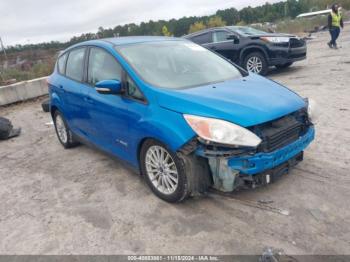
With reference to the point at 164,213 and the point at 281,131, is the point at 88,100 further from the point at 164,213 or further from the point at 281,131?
the point at 281,131

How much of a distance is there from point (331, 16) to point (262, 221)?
13.5 meters

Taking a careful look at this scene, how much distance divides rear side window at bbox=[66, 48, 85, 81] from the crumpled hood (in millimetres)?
1861

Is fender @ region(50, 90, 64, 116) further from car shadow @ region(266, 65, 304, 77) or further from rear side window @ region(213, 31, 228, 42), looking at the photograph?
car shadow @ region(266, 65, 304, 77)

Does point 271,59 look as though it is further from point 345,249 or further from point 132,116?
point 345,249

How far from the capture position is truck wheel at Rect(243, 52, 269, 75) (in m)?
10.0

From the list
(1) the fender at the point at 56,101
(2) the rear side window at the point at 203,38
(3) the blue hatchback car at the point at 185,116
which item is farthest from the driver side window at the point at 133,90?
(2) the rear side window at the point at 203,38

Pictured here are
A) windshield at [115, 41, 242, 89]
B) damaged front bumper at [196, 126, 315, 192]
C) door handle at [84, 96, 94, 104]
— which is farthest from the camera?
door handle at [84, 96, 94, 104]

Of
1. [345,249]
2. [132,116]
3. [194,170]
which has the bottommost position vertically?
[345,249]

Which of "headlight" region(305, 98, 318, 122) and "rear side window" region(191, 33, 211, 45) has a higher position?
"rear side window" region(191, 33, 211, 45)

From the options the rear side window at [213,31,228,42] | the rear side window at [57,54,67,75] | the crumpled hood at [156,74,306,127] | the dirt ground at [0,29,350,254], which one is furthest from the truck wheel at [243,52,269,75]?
the crumpled hood at [156,74,306,127]

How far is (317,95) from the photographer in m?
7.21

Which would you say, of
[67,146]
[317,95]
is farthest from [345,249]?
[317,95]

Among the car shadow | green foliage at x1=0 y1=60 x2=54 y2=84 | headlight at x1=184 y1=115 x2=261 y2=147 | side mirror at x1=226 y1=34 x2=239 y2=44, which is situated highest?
side mirror at x1=226 y1=34 x2=239 y2=44

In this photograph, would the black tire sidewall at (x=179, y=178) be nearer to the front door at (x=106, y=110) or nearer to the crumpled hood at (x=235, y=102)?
the front door at (x=106, y=110)
